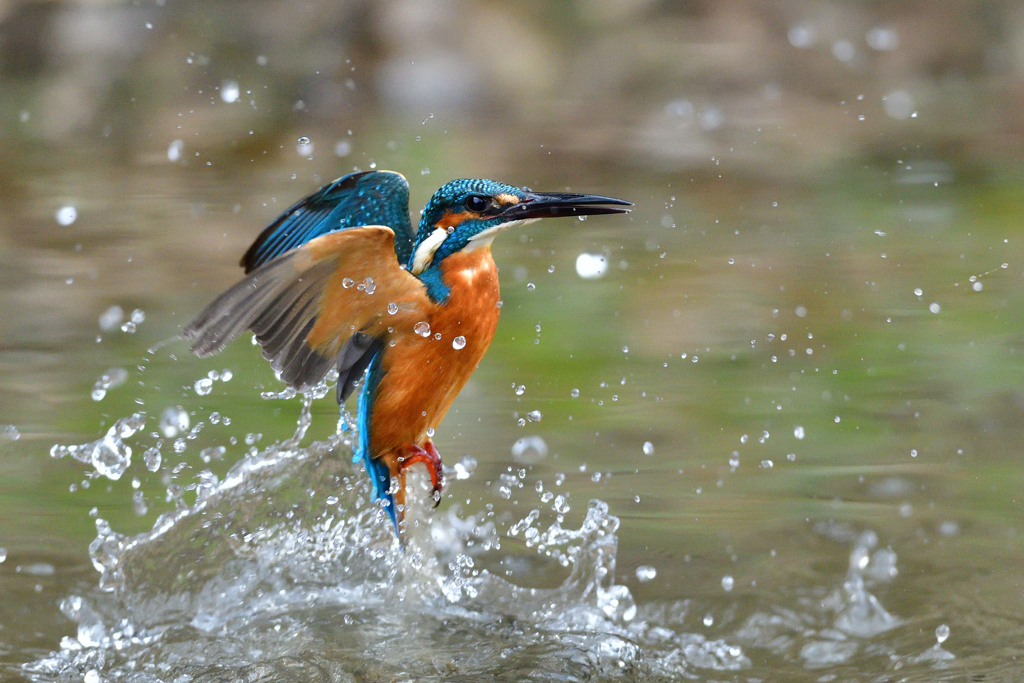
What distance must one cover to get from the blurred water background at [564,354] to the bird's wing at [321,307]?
0.56m

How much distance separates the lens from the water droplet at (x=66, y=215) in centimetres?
491

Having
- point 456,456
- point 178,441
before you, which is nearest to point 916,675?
point 456,456

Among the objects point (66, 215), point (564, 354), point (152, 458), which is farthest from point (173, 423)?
point (66, 215)

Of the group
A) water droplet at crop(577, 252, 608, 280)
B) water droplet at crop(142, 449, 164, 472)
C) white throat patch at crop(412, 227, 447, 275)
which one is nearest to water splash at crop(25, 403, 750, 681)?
water droplet at crop(142, 449, 164, 472)

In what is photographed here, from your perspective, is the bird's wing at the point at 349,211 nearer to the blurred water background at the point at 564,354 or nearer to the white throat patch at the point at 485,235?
the white throat patch at the point at 485,235

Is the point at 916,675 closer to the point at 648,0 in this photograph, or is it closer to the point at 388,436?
the point at 388,436

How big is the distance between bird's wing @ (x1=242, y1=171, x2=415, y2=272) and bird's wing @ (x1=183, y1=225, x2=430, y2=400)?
0.68 feet

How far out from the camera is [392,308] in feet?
6.66

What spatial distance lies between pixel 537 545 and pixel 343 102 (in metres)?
4.07

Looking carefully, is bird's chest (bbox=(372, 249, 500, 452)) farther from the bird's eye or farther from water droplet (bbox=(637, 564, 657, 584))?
water droplet (bbox=(637, 564, 657, 584))

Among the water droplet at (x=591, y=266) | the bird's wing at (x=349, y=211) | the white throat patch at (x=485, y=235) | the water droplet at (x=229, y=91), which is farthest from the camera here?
the water droplet at (x=229, y=91)

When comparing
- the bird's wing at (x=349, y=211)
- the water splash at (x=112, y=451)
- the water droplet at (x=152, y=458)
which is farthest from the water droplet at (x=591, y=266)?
the bird's wing at (x=349, y=211)

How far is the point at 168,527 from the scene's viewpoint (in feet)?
8.59

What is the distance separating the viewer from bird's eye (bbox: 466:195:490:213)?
2.00m
